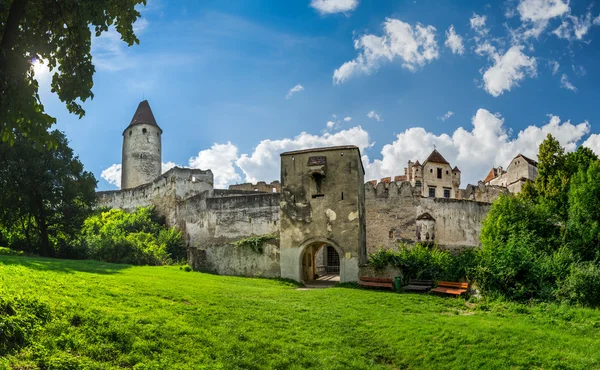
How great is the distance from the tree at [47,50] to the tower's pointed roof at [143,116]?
49.2 m

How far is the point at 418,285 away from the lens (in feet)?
66.5

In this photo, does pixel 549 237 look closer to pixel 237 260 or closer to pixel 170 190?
pixel 237 260

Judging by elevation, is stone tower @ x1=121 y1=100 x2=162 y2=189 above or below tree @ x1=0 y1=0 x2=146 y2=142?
above

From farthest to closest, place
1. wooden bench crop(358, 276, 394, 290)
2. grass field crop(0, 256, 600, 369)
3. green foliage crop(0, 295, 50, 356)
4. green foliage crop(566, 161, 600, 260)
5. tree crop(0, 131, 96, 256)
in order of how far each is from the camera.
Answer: tree crop(0, 131, 96, 256) < green foliage crop(566, 161, 600, 260) < wooden bench crop(358, 276, 394, 290) < grass field crop(0, 256, 600, 369) < green foliage crop(0, 295, 50, 356)

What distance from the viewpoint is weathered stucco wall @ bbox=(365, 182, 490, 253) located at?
36.4m

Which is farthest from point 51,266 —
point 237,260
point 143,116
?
point 143,116

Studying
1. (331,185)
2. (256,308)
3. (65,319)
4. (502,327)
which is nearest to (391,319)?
(502,327)

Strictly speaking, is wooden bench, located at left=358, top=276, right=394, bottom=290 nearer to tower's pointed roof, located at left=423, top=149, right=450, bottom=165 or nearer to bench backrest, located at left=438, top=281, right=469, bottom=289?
bench backrest, located at left=438, top=281, right=469, bottom=289

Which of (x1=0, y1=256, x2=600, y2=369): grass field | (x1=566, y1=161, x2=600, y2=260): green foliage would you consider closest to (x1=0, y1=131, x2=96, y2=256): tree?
(x1=0, y1=256, x2=600, y2=369): grass field

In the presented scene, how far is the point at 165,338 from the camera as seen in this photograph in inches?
396

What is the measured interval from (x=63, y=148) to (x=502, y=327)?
985 inches

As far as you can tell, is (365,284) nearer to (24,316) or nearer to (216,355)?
(216,355)

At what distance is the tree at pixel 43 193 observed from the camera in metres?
25.9

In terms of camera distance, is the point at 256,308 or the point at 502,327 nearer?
the point at 502,327
